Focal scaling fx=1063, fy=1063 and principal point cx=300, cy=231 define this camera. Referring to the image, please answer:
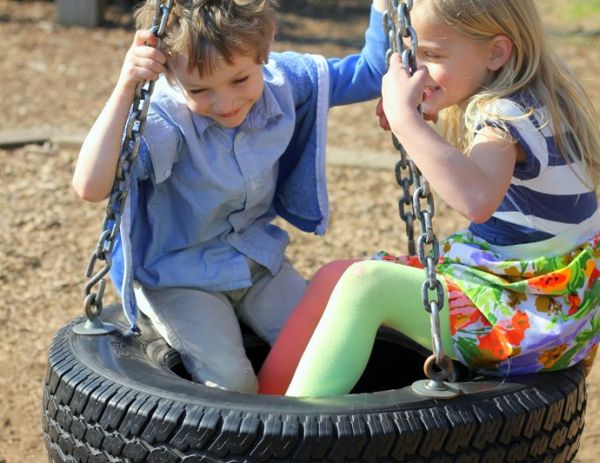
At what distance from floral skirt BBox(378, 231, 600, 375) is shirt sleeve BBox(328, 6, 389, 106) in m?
0.69

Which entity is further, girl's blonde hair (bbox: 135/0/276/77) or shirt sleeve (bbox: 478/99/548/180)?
girl's blonde hair (bbox: 135/0/276/77)

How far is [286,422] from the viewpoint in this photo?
2.04 m

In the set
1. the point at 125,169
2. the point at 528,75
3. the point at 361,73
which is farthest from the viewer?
the point at 361,73

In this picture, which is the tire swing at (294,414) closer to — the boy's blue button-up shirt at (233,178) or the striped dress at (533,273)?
the striped dress at (533,273)

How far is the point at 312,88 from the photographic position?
115 inches

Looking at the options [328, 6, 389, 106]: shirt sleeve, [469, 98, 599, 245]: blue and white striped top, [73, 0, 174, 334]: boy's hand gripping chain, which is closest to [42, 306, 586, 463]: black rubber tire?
[73, 0, 174, 334]: boy's hand gripping chain

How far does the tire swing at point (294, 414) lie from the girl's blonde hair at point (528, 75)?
7.8 inches

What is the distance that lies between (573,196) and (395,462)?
83cm

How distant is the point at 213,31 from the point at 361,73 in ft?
2.02

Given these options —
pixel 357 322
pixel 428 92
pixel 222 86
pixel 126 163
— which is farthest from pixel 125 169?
pixel 428 92

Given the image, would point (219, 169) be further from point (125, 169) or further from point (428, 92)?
point (428, 92)

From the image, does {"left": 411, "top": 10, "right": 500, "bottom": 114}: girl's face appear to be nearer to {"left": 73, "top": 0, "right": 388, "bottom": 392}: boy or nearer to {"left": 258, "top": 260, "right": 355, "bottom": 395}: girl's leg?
{"left": 73, "top": 0, "right": 388, "bottom": 392}: boy

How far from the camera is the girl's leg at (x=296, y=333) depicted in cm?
276

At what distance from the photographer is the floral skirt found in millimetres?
2406
